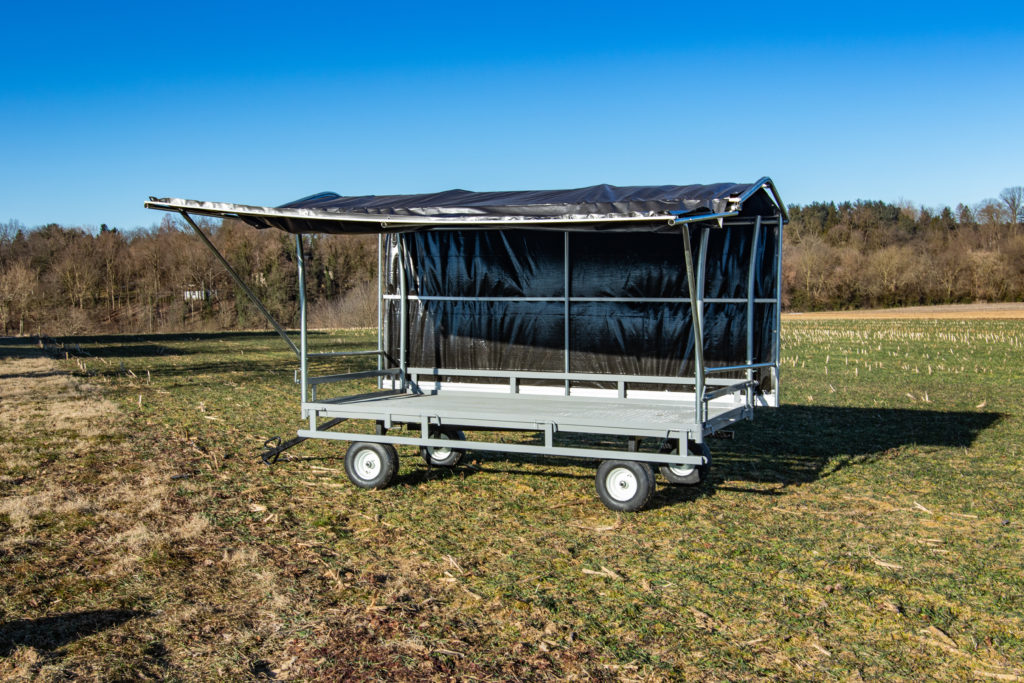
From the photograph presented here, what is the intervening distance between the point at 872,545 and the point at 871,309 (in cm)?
7789

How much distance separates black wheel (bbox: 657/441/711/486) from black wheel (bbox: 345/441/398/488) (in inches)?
116

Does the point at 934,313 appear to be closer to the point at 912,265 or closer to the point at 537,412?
the point at 912,265

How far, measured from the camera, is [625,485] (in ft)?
25.7

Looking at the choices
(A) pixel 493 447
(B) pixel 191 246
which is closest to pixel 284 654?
(A) pixel 493 447

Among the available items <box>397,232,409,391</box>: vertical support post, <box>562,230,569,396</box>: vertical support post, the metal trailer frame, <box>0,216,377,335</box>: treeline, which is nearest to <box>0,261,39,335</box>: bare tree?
<box>0,216,377,335</box>: treeline

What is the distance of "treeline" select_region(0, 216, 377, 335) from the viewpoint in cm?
6256

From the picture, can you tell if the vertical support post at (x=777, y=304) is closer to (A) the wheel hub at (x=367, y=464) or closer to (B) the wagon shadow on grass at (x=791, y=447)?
(B) the wagon shadow on grass at (x=791, y=447)

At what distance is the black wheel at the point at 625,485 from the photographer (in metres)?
7.69

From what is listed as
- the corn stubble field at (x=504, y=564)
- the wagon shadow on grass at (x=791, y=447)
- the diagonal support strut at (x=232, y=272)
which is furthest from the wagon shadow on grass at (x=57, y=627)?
the wagon shadow on grass at (x=791, y=447)

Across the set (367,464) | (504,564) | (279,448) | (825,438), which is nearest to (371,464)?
(367,464)

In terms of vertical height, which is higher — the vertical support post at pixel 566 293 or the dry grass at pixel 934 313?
the vertical support post at pixel 566 293

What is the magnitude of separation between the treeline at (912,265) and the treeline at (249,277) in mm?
127

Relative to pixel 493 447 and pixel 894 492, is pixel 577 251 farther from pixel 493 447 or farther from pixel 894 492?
pixel 894 492

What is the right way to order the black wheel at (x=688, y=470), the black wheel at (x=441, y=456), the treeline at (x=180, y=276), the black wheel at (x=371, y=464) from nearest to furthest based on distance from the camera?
1. the black wheel at (x=688, y=470)
2. the black wheel at (x=371, y=464)
3. the black wheel at (x=441, y=456)
4. the treeline at (x=180, y=276)
